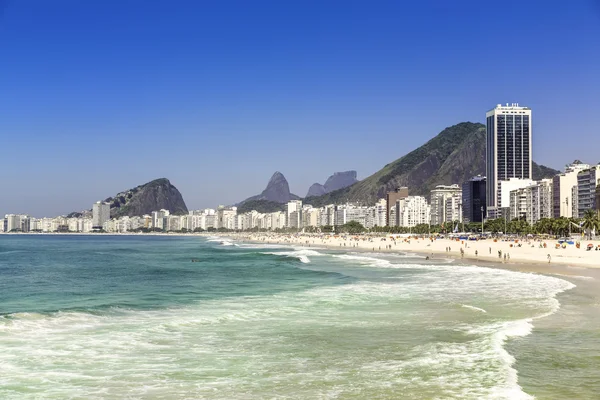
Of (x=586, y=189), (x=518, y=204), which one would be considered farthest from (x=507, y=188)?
(x=586, y=189)

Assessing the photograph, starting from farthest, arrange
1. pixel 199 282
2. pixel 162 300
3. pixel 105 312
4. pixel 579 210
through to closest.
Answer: pixel 579 210 < pixel 199 282 < pixel 162 300 < pixel 105 312

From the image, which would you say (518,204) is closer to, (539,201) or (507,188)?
(539,201)

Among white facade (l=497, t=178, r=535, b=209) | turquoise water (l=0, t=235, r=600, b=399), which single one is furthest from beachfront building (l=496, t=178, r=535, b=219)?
turquoise water (l=0, t=235, r=600, b=399)

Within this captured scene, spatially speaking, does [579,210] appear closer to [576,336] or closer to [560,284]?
[560,284]

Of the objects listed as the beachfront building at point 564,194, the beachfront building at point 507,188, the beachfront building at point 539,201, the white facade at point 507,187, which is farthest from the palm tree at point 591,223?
the white facade at point 507,187

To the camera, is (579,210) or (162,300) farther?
(579,210)

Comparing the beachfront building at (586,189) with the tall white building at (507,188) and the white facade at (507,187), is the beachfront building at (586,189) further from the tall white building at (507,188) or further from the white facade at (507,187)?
the white facade at (507,187)

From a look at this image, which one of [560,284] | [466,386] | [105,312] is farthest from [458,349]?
[560,284]
